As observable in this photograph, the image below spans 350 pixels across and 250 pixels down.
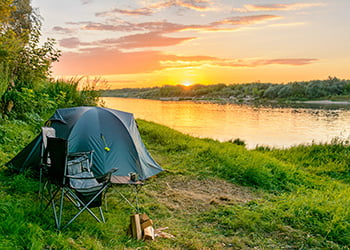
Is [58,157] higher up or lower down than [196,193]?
higher up

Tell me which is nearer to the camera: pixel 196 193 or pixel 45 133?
pixel 45 133

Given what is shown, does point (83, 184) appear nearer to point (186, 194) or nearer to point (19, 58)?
point (186, 194)

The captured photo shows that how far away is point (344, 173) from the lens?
8.70m

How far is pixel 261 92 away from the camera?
64812mm

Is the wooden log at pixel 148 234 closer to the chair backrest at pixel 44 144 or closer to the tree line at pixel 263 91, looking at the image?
the chair backrest at pixel 44 144

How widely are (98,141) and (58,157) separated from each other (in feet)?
6.16

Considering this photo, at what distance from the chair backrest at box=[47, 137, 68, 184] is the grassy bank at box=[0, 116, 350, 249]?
19.6 inches

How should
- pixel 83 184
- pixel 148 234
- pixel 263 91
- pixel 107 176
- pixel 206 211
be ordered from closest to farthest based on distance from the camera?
pixel 148 234 → pixel 107 176 → pixel 83 184 → pixel 206 211 → pixel 263 91

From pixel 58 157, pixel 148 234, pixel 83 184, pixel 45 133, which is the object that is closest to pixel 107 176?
pixel 83 184

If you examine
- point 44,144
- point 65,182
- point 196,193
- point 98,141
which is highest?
point 44,144

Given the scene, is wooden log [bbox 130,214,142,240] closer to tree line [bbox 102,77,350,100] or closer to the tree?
the tree

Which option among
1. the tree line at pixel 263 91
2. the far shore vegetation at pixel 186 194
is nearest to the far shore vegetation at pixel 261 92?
the tree line at pixel 263 91

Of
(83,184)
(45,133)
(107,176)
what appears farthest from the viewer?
(45,133)

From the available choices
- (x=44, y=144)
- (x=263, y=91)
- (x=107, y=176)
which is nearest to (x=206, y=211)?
(x=107, y=176)
